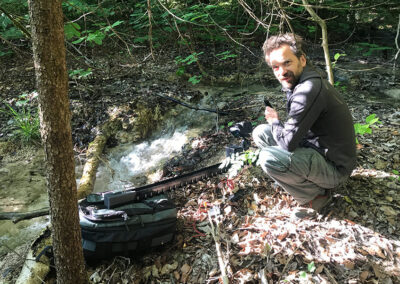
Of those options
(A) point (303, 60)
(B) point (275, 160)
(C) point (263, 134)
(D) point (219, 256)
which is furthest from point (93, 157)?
(A) point (303, 60)

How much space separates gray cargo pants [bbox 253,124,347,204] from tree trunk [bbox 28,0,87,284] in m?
1.64

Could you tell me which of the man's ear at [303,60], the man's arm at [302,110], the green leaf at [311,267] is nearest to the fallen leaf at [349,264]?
the green leaf at [311,267]

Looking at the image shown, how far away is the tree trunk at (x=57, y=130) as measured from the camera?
57.9 inches

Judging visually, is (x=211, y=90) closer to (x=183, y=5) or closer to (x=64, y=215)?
(x=183, y=5)

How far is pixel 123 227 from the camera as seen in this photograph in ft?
7.95

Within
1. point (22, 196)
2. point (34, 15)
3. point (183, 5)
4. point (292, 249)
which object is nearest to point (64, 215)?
point (34, 15)

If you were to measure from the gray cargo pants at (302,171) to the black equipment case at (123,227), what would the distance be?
1.08 meters

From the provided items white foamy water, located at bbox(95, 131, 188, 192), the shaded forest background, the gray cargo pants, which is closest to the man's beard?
the gray cargo pants

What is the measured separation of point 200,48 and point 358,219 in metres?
6.61

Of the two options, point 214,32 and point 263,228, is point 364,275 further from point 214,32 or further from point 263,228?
point 214,32

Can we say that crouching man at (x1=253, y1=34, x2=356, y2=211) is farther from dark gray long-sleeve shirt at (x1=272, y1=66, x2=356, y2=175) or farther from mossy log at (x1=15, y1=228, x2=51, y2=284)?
mossy log at (x1=15, y1=228, x2=51, y2=284)

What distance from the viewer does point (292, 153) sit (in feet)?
7.87

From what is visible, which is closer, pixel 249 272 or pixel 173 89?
pixel 249 272

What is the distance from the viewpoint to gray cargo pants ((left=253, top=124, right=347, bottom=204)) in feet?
7.61
